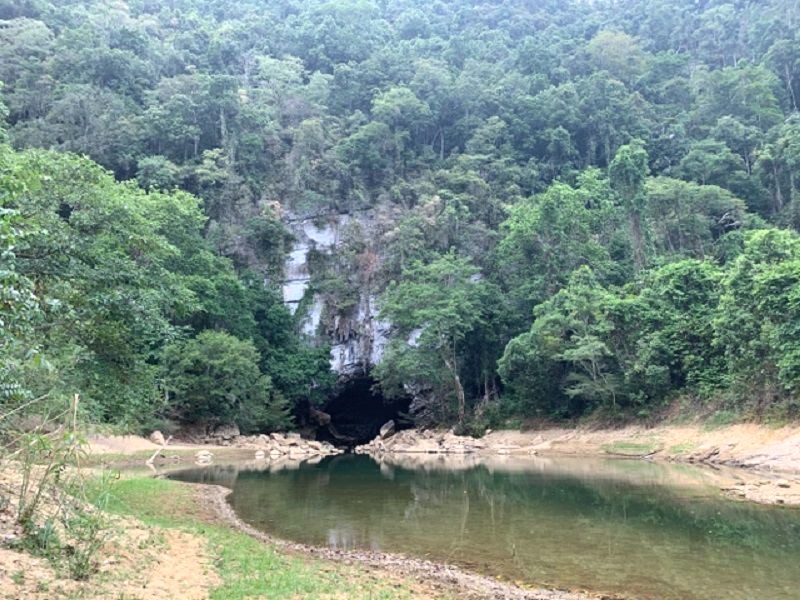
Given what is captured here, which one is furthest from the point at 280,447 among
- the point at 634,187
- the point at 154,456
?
the point at 634,187

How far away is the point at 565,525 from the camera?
530 inches

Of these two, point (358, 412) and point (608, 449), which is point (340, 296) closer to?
point (358, 412)

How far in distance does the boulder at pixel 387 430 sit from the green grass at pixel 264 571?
34887mm

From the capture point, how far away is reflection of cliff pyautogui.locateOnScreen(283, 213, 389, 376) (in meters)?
51.3

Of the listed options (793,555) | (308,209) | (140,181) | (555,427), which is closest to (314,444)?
(555,427)

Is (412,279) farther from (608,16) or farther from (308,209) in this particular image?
(608,16)

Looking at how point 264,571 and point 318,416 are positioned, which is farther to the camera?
point 318,416

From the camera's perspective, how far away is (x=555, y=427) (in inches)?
1540

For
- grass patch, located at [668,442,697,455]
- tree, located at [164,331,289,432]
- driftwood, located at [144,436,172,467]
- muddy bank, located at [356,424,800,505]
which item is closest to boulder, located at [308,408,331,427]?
muddy bank, located at [356,424,800,505]

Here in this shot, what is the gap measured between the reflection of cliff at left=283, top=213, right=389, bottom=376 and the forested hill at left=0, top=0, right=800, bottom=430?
360 millimetres

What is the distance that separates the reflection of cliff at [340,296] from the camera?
51312mm

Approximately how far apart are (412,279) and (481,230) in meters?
7.92

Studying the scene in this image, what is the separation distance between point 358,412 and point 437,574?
4629 cm

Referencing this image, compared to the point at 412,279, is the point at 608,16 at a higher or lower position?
higher
